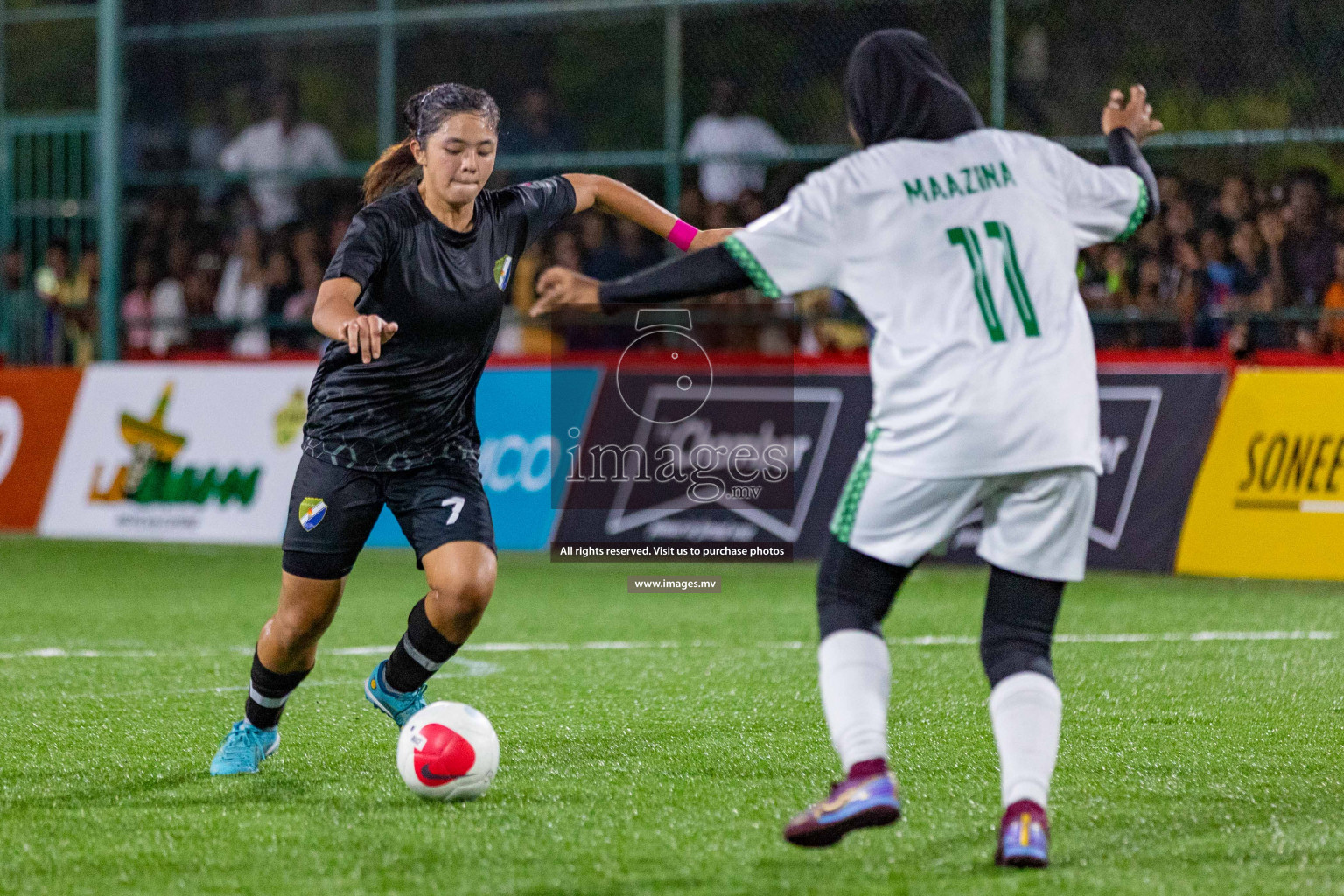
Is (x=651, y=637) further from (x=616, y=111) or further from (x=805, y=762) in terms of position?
(x=616, y=111)

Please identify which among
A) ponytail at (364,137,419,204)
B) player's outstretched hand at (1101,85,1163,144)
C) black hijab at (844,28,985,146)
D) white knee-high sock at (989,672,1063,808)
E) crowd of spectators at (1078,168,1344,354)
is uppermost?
black hijab at (844,28,985,146)

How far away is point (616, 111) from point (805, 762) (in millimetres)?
13870

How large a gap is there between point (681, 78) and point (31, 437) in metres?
6.05

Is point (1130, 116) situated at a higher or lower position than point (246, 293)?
higher

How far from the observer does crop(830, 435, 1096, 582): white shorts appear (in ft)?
13.8

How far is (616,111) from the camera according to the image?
1880 centimetres

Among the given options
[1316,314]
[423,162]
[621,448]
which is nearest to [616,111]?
[621,448]

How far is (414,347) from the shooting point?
542 cm

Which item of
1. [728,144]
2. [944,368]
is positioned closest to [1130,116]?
[944,368]

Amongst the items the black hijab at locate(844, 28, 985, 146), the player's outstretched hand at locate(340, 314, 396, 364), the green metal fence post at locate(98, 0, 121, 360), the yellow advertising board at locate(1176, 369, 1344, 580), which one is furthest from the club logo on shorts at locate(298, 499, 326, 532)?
the green metal fence post at locate(98, 0, 121, 360)

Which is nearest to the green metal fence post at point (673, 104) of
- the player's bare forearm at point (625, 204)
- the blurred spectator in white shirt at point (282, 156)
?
the blurred spectator in white shirt at point (282, 156)

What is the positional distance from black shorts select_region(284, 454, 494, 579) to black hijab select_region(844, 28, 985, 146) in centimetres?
183

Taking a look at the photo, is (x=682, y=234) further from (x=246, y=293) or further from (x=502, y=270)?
(x=246, y=293)

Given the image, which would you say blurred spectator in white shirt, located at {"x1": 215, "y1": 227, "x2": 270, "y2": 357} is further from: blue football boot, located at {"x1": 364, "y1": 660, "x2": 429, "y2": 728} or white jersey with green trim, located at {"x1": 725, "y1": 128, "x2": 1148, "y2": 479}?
white jersey with green trim, located at {"x1": 725, "y1": 128, "x2": 1148, "y2": 479}
